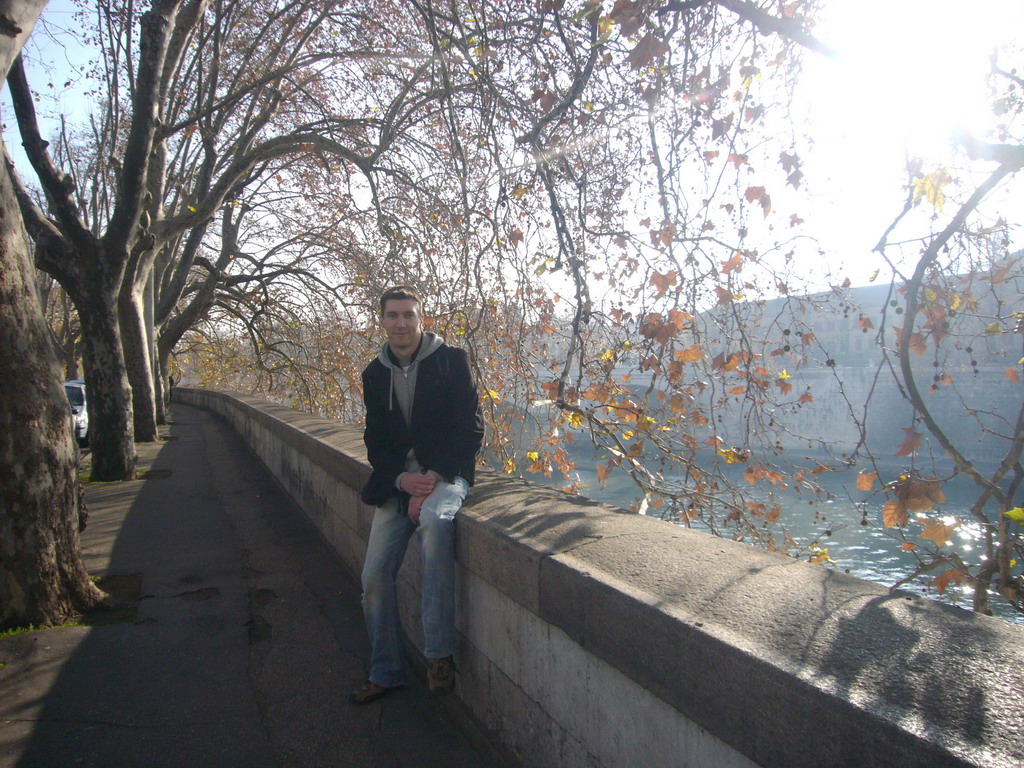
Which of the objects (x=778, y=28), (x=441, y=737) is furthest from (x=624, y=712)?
(x=778, y=28)

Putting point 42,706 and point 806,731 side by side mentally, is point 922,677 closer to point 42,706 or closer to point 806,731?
point 806,731

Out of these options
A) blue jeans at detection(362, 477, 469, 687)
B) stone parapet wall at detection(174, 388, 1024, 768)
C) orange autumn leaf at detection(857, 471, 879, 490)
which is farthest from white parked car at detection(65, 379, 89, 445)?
orange autumn leaf at detection(857, 471, 879, 490)

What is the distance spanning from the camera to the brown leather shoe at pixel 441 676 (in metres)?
3.17

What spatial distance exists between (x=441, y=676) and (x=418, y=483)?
36.2 inches

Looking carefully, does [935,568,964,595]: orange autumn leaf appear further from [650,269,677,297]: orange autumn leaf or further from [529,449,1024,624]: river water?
[529,449,1024,624]: river water

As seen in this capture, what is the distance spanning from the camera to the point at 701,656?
1761mm

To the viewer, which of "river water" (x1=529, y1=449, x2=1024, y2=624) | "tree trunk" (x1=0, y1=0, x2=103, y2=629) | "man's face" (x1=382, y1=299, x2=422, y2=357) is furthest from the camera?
"river water" (x1=529, y1=449, x2=1024, y2=624)

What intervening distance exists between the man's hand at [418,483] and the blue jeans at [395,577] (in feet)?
0.11

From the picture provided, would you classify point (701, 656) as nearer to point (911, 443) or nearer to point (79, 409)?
point (911, 443)

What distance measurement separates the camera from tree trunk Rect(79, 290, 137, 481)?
984 centimetres

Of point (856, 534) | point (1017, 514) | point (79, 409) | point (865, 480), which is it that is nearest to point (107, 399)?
point (865, 480)

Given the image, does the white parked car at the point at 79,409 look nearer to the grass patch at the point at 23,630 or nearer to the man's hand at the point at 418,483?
the grass patch at the point at 23,630

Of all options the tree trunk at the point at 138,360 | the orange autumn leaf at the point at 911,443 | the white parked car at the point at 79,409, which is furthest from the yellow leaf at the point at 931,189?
the white parked car at the point at 79,409

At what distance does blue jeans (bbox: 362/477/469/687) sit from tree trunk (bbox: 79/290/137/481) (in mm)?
8086
